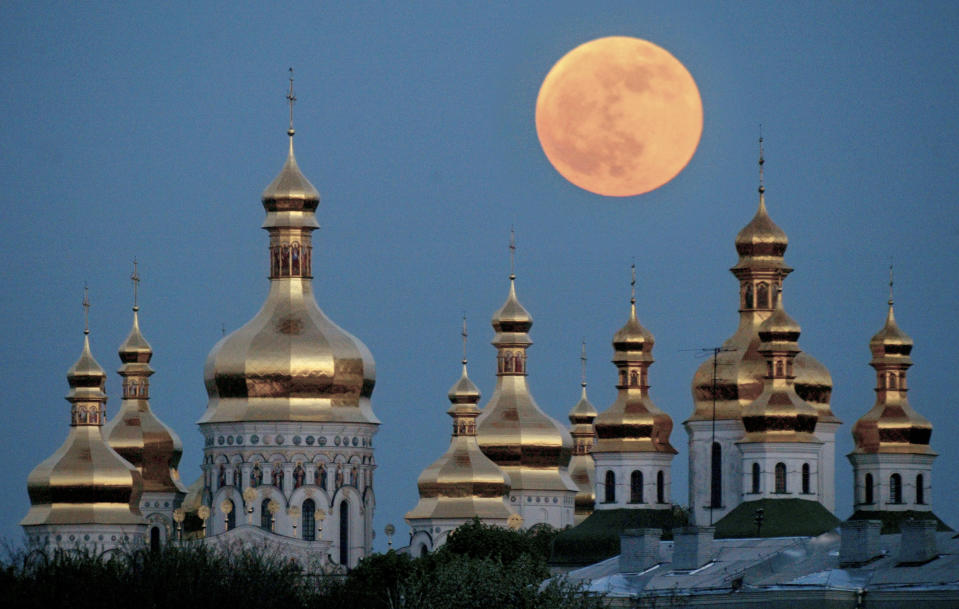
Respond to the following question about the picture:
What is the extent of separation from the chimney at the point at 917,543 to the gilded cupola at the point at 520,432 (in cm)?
3908

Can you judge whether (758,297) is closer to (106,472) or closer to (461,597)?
(106,472)

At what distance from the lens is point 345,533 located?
82875mm

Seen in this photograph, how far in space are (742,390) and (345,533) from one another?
1076 cm

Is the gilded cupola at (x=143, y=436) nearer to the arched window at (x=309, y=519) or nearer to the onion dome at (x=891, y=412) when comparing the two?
the arched window at (x=309, y=519)

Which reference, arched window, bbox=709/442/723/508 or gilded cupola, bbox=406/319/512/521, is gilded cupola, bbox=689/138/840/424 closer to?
arched window, bbox=709/442/723/508

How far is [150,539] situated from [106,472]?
3930mm

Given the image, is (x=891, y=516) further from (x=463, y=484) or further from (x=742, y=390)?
(x=463, y=484)

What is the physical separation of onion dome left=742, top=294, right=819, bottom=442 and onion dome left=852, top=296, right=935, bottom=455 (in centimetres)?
457

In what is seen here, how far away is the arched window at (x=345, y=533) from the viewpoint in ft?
270

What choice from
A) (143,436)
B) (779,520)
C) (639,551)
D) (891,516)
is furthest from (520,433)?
(639,551)

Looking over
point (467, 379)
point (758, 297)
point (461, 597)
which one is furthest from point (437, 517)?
point (461, 597)

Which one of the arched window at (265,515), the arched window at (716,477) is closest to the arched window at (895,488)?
the arched window at (716,477)

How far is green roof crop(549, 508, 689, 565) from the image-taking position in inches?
3056

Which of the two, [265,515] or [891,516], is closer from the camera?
[891,516]
